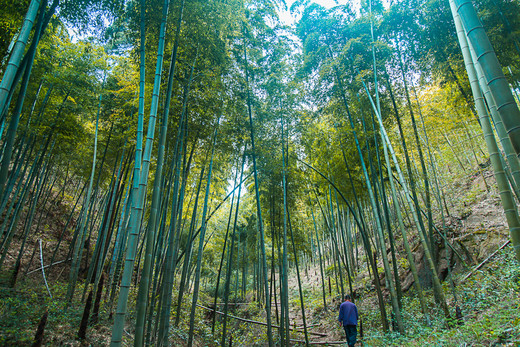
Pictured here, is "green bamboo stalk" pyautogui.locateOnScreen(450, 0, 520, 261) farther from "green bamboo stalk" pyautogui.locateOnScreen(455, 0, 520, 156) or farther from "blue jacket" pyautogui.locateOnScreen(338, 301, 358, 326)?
"blue jacket" pyautogui.locateOnScreen(338, 301, 358, 326)

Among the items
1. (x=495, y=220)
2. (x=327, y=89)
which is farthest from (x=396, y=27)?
(x=495, y=220)

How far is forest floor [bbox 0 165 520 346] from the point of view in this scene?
121 inches

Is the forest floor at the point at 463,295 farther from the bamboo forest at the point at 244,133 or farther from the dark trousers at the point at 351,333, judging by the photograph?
the dark trousers at the point at 351,333

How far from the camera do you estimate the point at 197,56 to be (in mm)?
3719

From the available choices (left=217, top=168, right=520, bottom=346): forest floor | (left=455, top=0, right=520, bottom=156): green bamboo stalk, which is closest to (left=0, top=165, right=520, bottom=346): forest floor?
(left=217, top=168, right=520, bottom=346): forest floor

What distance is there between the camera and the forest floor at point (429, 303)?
308 cm

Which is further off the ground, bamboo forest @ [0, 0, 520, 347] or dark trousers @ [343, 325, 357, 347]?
bamboo forest @ [0, 0, 520, 347]

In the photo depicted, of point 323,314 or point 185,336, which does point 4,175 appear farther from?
point 323,314

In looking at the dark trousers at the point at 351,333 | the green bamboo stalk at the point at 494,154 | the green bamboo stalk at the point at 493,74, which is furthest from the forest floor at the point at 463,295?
the green bamboo stalk at the point at 493,74

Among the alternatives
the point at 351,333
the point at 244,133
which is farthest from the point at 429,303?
the point at 244,133

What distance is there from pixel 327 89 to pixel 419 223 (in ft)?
Result: 10.6

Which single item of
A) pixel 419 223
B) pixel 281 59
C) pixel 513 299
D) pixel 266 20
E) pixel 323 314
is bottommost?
pixel 323 314

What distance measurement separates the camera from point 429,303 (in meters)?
4.68

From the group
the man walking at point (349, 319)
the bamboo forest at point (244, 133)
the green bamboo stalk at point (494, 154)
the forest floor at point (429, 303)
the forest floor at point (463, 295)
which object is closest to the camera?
the green bamboo stalk at point (494, 154)
